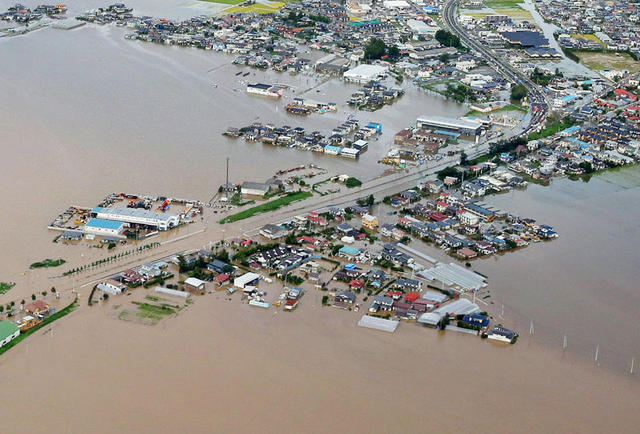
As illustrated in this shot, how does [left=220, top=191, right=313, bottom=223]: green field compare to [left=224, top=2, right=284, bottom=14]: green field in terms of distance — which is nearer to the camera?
[left=220, top=191, right=313, bottom=223]: green field

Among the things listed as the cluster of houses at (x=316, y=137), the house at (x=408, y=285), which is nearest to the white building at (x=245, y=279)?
the house at (x=408, y=285)

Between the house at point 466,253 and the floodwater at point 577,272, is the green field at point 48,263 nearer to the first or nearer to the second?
the floodwater at point 577,272

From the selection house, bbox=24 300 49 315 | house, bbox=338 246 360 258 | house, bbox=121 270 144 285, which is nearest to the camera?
house, bbox=24 300 49 315

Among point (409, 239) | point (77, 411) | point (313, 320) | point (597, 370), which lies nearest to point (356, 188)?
point (409, 239)

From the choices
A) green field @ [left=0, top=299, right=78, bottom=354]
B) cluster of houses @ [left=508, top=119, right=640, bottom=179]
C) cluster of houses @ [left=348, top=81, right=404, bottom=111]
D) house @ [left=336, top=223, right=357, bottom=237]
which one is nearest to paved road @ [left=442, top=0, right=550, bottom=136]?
cluster of houses @ [left=508, top=119, right=640, bottom=179]

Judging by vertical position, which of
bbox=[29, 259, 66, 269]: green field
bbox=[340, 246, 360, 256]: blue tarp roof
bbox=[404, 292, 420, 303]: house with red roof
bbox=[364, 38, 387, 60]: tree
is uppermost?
bbox=[364, 38, 387, 60]: tree

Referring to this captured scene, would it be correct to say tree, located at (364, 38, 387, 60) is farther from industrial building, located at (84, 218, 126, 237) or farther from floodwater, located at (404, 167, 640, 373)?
industrial building, located at (84, 218, 126, 237)

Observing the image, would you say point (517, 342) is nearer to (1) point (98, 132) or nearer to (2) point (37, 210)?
(2) point (37, 210)
